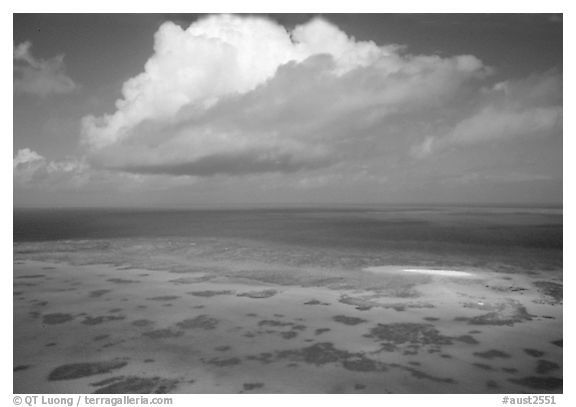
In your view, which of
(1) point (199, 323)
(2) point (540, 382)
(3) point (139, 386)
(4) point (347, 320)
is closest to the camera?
(3) point (139, 386)

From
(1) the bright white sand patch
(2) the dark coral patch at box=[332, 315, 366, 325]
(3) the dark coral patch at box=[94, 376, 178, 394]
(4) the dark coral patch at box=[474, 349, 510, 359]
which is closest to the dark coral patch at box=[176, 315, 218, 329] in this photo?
(3) the dark coral patch at box=[94, 376, 178, 394]

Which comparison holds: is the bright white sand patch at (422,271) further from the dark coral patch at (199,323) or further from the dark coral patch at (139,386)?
the dark coral patch at (139,386)

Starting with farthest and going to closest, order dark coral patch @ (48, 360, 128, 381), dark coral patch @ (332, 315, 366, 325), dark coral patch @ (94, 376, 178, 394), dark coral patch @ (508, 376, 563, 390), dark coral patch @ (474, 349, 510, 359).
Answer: dark coral patch @ (332, 315, 366, 325) < dark coral patch @ (474, 349, 510, 359) < dark coral patch @ (48, 360, 128, 381) < dark coral patch @ (508, 376, 563, 390) < dark coral patch @ (94, 376, 178, 394)

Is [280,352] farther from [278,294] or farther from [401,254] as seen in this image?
[401,254]

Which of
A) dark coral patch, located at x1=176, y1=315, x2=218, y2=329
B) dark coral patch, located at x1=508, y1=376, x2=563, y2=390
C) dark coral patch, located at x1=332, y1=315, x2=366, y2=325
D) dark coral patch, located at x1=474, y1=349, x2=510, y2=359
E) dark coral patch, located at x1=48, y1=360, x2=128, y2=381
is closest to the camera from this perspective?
dark coral patch, located at x1=508, y1=376, x2=563, y2=390

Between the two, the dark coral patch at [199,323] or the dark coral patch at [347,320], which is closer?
the dark coral patch at [199,323]

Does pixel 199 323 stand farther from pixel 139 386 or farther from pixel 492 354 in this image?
pixel 492 354

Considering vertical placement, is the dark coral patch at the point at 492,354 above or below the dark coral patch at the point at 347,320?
below

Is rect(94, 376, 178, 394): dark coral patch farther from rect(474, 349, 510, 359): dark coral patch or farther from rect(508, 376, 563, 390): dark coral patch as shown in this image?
rect(508, 376, 563, 390): dark coral patch

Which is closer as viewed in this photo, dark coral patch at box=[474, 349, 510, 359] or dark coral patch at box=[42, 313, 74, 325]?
dark coral patch at box=[474, 349, 510, 359]

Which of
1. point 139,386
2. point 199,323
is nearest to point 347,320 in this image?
point 199,323

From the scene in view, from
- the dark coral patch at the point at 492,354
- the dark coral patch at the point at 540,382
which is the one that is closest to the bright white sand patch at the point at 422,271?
the dark coral patch at the point at 492,354
